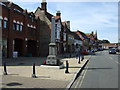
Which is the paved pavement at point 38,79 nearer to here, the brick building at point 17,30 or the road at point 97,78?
the road at point 97,78

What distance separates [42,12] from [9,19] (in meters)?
17.2

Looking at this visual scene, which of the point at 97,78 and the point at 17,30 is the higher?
the point at 17,30

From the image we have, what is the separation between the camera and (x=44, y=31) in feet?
145

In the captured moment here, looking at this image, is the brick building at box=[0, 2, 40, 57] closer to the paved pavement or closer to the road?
the paved pavement

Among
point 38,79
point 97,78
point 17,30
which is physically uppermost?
point 17,30

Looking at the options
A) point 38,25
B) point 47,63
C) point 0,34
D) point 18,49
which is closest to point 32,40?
point 38,25

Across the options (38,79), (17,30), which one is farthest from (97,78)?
(17,30)

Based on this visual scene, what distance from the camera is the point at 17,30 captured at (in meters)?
32.6

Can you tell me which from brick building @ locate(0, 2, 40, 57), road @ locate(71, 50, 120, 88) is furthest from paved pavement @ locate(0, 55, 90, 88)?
brick building @ locate(0, 2, 40, 57)

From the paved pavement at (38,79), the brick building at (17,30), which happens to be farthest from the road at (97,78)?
the brick building at (17,30)

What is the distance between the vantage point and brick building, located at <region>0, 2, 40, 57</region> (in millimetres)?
28953

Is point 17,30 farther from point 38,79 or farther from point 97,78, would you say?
point 97,78

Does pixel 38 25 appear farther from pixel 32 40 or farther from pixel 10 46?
pixel 10 46

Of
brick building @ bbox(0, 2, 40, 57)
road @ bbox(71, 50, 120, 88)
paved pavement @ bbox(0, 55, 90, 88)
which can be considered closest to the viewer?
paved pavement @ bbox(0, 55, 90, 88)
